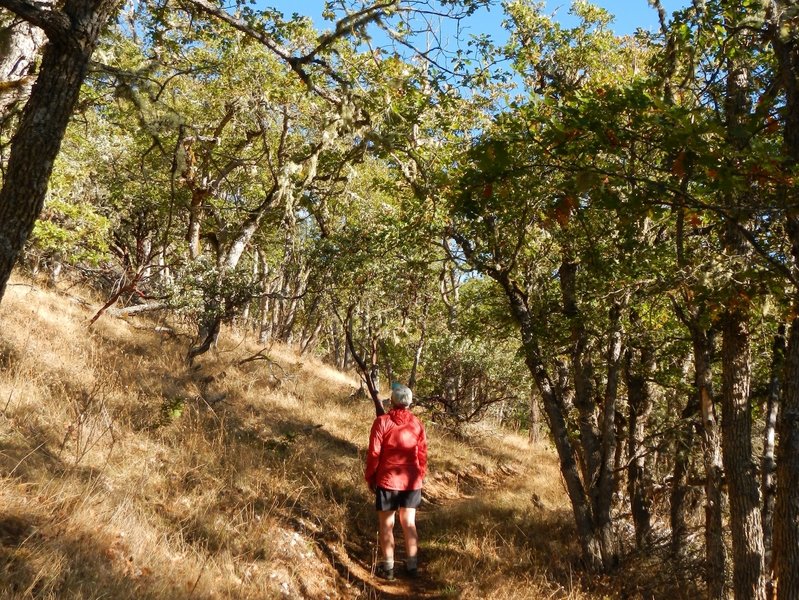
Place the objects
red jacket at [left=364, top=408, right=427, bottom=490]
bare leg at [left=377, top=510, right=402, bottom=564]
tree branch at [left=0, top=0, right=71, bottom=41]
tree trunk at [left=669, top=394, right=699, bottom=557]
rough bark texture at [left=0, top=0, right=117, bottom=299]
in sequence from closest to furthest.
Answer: tree branch at [left=0, top=0, right=71, bottom=41], rough bark texture at [left=0, top=0, right=117, bottom=299], bare leg at [left=377, top=510, right=402, bottom=564], red jacket at [left=364, top=408, right=427, bottom=490], tree trunk at [left=669, top=394, right=699, bottom=557]

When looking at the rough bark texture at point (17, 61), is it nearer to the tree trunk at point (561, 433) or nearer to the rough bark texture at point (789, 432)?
the tree trunk at point (561, 433)

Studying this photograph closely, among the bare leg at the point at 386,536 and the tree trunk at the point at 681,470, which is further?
the tree trunk at the point at 681,470

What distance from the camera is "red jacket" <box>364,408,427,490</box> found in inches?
247

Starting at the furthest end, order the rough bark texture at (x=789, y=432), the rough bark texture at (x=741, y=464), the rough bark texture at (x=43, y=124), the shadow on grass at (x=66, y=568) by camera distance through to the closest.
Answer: the rough bark texture at (x=741, y=464)
the rough bark texture at (x=789, y=432)
the shadow on grass at (x=66, y=568)
the rough bark texture at (x=43, y=124)

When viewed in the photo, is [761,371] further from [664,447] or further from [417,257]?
[417,257]

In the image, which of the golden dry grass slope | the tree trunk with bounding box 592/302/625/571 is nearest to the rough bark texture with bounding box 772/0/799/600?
the golden dry grass slope

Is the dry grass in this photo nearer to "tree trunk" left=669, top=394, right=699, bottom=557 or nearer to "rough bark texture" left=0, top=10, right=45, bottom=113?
"tree trunk" left=669, top=394, right=699, bottom=557

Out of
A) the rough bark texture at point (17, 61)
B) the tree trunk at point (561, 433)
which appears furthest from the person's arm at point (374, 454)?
the rough bark texture at point (17, 61)

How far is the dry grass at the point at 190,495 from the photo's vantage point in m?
4.14

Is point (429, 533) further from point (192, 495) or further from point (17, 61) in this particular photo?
point (17, 61)

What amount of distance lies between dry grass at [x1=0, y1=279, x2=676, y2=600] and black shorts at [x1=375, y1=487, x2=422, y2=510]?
Answer: 775 millimetres

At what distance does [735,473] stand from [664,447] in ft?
8.95

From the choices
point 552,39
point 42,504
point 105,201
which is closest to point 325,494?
point 42,504

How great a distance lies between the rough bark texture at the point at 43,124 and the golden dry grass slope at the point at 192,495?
198cm
